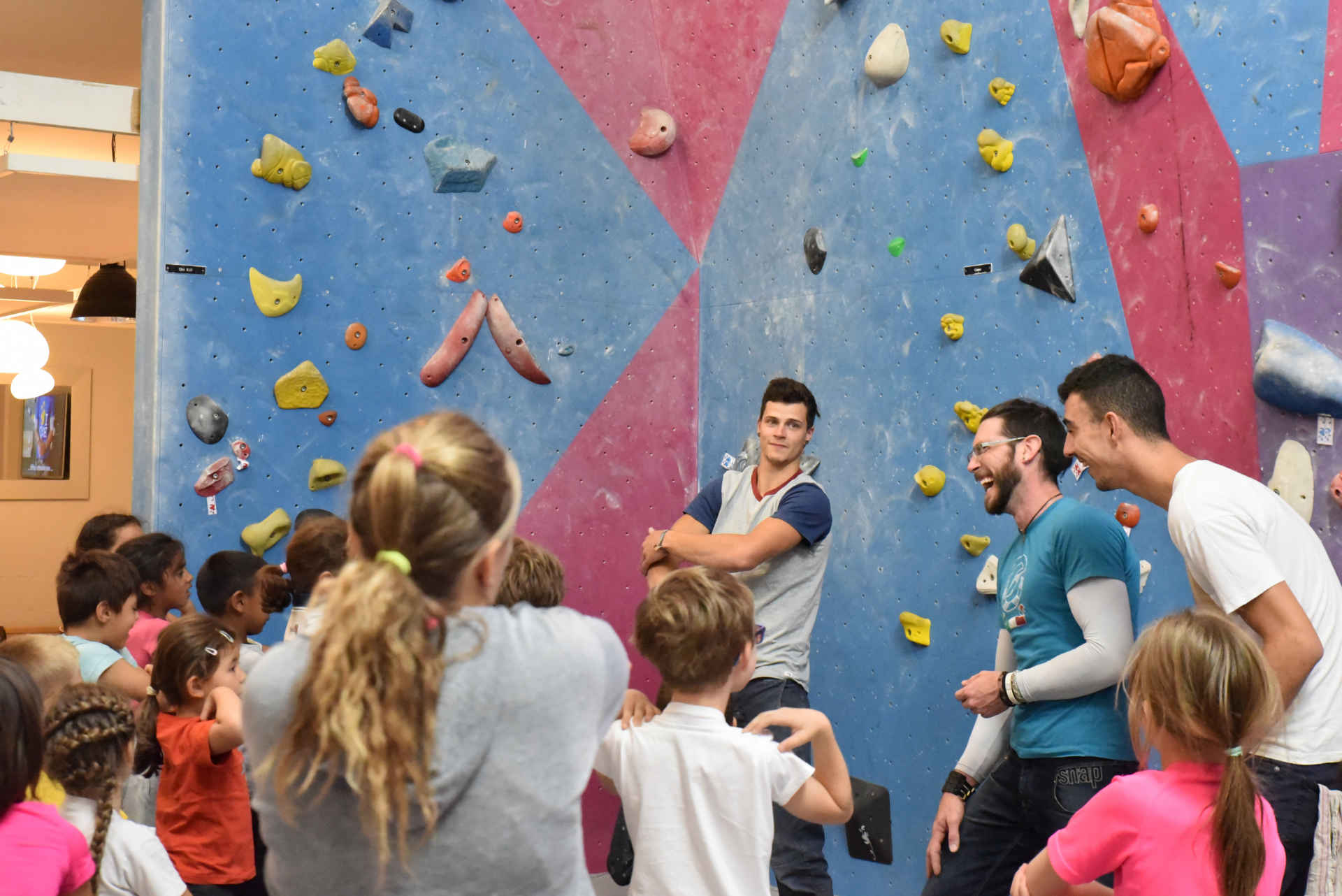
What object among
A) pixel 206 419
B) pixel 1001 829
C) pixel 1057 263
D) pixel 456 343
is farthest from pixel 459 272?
pixel 1001 829

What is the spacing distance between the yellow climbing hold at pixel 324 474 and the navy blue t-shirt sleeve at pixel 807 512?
146 centimetres

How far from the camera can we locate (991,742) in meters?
2.54

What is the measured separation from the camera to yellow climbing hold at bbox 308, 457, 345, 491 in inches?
146

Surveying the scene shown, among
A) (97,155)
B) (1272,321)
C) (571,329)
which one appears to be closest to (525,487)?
(571,329)

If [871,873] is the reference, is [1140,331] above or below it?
above

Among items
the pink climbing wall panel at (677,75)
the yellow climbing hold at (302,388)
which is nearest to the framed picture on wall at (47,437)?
the yellow climbing hold at (302,388)

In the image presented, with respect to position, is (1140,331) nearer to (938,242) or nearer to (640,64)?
(938,242)

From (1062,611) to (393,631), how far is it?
164cm

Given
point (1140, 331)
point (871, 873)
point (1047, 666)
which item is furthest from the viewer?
point (871, 873)

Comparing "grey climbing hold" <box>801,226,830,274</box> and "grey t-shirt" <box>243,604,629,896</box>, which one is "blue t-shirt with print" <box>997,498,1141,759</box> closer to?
"grey t-shirt" <box>243,604,629,896</box>

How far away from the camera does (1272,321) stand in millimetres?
2598

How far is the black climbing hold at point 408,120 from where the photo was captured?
3836 millimetres

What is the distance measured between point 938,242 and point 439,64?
174 cm

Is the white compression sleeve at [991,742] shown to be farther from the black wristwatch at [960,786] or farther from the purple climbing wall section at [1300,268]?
the purple climbing wall section at [1300,268]
